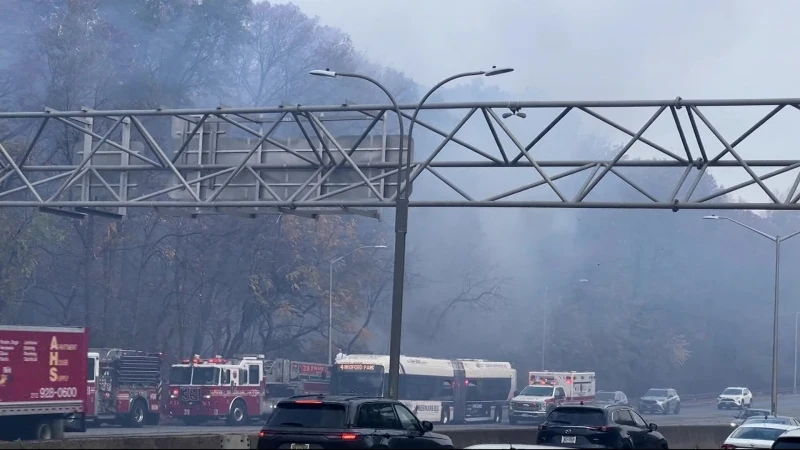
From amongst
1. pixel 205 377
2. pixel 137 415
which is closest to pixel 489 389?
pixel 205 377

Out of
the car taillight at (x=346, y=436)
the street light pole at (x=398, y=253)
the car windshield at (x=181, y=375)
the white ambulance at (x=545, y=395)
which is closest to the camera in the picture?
the car taillight at (x=346, y=436)

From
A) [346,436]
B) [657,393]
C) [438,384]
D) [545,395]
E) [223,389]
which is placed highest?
[346,436]

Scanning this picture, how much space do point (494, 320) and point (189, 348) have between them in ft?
84.5

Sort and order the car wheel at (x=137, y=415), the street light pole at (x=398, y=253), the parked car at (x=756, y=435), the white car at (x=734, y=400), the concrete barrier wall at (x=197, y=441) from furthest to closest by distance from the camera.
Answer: the white car at (x=734, y=400) → the car wheel at (x=137, y=415) → the parked car at (x=756, y=435) → the street light pole at (x=398, y=253) → the concrete barrier wall at (x=197, y=441)

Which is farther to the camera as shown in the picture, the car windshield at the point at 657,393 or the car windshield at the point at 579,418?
the car windshield at the point at 657,393

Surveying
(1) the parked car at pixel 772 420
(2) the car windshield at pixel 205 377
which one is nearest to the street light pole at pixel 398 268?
(1) the parked car at pixel 772 420

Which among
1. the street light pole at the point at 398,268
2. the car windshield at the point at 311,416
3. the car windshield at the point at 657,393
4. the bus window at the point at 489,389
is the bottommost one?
the car windshield at the point at 657,393

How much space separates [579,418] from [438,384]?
3081 cm

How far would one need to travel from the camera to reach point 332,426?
628 inches

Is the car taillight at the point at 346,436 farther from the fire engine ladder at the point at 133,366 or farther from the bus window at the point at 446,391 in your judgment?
the bus window at the point at 446,391

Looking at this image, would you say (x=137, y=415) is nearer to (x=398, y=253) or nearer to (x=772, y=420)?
(x=398, y=253)

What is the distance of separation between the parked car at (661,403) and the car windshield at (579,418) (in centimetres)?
4931

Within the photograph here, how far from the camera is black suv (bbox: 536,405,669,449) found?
23031 millimetres

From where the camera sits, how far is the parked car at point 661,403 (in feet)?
233
